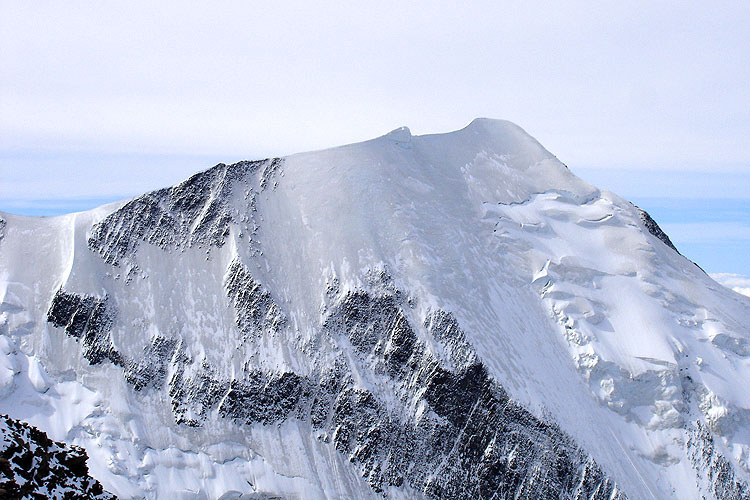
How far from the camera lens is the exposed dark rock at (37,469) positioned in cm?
4897

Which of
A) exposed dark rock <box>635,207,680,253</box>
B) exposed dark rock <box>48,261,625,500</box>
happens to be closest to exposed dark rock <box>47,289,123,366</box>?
exposed dark rock <box>48,261,625,500</box>

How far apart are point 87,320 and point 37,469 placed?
78.5 metres

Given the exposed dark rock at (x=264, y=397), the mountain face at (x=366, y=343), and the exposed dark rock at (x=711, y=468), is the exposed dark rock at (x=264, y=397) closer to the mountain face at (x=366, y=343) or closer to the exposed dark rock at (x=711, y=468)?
the mountain face at (x=366, y=343)

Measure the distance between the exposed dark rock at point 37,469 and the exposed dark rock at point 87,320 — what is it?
224 ft

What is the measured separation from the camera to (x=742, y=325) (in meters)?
136

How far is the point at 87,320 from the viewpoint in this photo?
415 feet

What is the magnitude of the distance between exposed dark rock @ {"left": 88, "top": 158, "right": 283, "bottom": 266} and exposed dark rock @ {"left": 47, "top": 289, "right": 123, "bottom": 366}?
951 cm

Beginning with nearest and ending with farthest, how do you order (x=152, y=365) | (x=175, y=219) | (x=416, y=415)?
(x=416, y=415) < (x=152, y=365) < (x=175, y=219)

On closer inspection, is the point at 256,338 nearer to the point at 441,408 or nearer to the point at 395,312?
the point at 395,312

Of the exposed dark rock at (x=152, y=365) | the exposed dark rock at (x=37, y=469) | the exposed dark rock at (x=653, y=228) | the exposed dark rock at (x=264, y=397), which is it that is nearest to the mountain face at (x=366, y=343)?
the exposed dark rock at (x=264, y=397)

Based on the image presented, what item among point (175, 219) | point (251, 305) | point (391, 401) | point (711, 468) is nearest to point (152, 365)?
point (251, 305)

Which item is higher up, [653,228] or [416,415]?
[653,228]

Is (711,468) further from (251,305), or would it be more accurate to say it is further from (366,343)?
(251,305)

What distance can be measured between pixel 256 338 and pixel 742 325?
8518 centimetres
